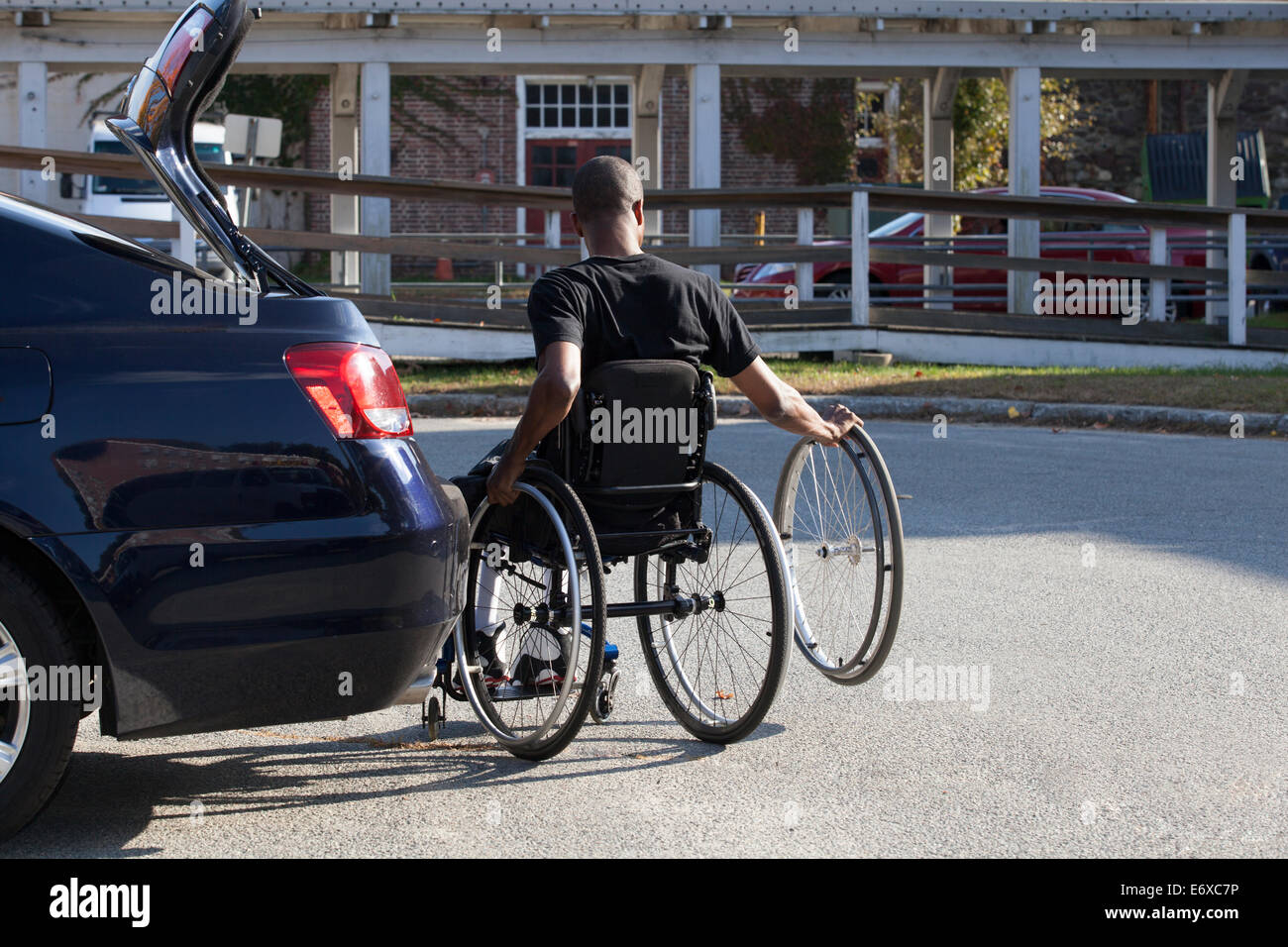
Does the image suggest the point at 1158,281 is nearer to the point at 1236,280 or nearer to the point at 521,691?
the point at 1236,280

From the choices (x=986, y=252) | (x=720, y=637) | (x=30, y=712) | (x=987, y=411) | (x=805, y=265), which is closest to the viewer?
(x=30, y=712)

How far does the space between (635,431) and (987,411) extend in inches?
325

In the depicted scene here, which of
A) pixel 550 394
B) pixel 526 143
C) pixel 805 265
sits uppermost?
Result: pixel 526 143

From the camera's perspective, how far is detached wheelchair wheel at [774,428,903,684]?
4.61 m

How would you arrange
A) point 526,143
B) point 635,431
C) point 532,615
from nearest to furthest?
point 635,431
point 532,615
point 526,143

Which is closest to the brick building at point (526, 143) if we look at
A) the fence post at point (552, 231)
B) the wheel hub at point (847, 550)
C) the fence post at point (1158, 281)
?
the fence post at point (552, 231)

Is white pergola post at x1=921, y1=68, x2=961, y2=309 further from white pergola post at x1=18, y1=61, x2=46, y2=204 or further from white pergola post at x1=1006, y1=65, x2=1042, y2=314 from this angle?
white pergola post at x1=18, y1=61, x2=46, y2=204

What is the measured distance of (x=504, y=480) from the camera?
14.4 feet

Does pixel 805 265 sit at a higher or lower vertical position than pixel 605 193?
higher

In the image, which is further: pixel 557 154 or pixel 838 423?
pixel 557 154

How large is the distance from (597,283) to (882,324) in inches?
457

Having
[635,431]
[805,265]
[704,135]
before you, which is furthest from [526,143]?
[635,431]

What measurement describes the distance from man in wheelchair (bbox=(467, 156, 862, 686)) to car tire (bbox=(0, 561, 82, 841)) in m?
1.28

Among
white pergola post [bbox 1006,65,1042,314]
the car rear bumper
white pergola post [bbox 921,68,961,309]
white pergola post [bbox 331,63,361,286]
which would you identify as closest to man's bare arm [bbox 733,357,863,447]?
the car rear bumper
